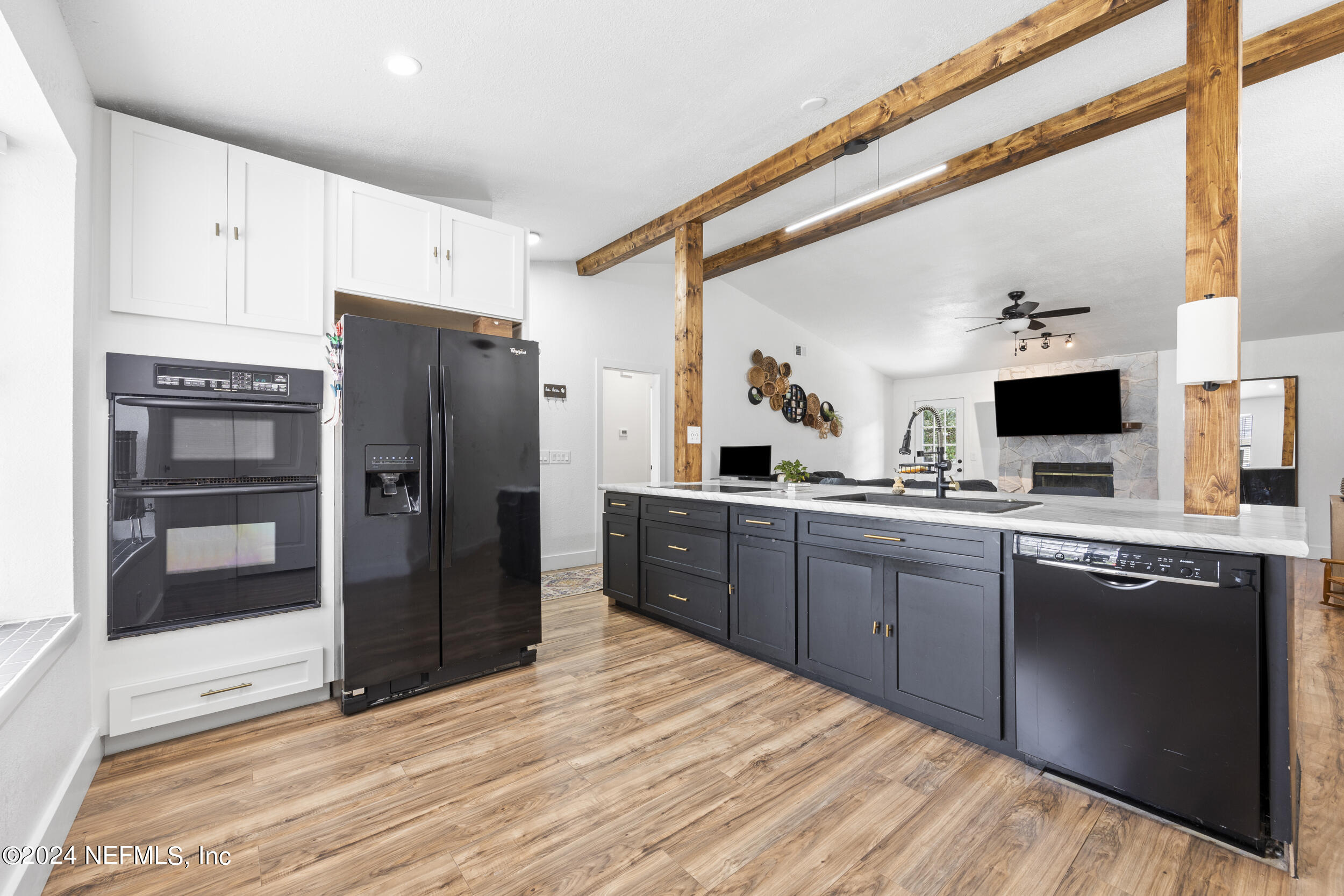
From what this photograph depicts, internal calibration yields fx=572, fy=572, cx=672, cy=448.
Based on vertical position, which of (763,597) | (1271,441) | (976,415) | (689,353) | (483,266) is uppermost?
(483,266)

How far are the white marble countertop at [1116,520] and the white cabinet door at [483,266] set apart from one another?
5.44 ft

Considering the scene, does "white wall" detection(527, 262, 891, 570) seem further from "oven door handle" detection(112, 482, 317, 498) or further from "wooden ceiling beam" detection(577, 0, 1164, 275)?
"oven door handle" detection(112, 482, 317, 498)

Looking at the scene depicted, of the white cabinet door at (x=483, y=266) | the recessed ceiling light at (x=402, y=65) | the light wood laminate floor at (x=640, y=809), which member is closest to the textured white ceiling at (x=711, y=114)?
the recessed ceiling light at (x=402, y=65)

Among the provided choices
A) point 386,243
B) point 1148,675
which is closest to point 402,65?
point 386,243

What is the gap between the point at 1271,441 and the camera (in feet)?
19.7

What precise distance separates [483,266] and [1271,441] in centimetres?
794

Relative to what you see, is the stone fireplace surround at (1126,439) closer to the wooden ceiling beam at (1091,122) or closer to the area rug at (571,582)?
the wooden ceiling beam at (1091,122)

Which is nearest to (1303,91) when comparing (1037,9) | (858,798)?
(1037,9)

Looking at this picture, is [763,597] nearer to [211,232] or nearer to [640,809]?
[640,809]

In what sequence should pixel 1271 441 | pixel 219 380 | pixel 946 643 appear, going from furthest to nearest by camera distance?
pixel 1271 441, pixel 219 380, pixel 946 643

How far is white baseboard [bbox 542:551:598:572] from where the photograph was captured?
203 inches

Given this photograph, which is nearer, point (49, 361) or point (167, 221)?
point (49, 361)

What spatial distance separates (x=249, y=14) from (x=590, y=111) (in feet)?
4.41

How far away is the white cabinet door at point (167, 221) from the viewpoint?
84.4 inches
